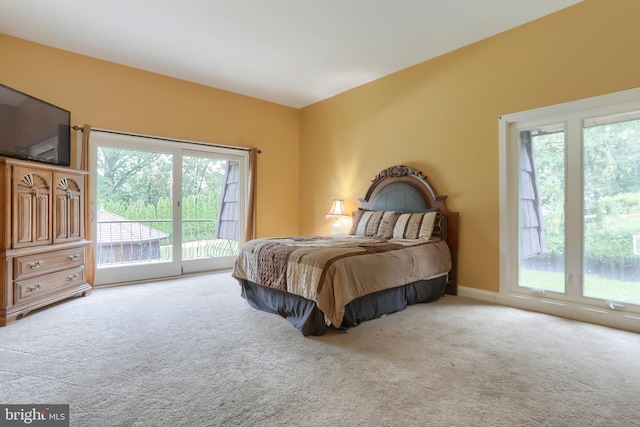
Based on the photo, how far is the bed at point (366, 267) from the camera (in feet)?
7.97

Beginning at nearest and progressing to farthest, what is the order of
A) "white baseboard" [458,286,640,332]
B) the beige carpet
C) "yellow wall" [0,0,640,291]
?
the beige carpet < "white baseboard" [458,286,640,332] < "yellow wall" [0,0,640,291]

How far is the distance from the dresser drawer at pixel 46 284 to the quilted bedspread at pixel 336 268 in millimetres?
1801

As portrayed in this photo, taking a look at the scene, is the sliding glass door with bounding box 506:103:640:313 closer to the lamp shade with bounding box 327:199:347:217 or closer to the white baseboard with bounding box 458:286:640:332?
the white baseboard with bounding box 458:286:640:332

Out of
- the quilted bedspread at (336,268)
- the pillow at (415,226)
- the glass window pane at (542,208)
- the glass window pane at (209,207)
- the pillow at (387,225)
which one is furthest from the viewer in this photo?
the glass window pane at (209,207)

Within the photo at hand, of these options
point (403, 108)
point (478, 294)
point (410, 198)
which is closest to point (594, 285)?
point (478, 294)

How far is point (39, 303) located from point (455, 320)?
12.7 feet

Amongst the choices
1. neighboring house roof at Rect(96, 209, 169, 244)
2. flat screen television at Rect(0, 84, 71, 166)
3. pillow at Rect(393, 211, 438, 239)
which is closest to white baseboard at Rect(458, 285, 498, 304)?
pillow at Rect(393, 211, 438, 239)

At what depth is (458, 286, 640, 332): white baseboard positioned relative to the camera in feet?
8.50

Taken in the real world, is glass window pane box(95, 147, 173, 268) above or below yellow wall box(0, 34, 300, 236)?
below

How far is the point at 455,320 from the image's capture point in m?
2.78

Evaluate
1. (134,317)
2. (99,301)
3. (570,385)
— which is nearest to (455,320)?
(570,385)

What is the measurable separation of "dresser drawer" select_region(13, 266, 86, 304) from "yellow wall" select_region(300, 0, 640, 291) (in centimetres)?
365

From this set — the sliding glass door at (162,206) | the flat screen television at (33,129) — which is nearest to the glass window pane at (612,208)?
the sliding glass door at (162,206)

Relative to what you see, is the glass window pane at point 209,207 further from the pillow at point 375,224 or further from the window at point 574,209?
the window at point 574,209
